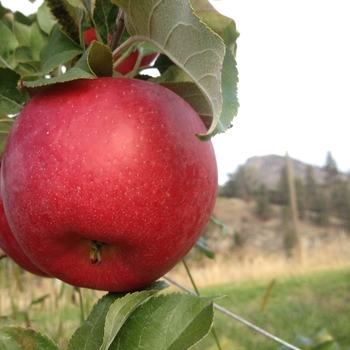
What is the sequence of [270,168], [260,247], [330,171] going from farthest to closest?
[270,168] < [330,171] < [260,247]

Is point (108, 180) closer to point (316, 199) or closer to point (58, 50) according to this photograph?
point (58, 50)

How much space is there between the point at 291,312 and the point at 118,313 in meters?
2.53

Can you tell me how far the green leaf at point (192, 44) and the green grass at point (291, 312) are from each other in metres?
1.48

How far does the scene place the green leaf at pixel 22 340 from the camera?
0.89ft

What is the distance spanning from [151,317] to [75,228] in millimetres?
76

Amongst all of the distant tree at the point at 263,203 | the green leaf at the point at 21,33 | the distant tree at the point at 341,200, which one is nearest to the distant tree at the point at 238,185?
the distant tree at the point at 263,203

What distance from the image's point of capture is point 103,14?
0.36 m

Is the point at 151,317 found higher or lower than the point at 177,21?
lower

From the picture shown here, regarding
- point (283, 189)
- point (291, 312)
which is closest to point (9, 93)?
point (291, 312)

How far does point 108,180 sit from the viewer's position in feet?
0.85

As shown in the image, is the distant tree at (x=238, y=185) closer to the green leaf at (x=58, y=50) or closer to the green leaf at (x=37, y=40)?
the green leaf at (x=37, y=40)

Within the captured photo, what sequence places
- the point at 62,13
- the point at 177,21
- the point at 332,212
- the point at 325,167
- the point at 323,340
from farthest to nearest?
the point at 325,167 < the point at 332,212 < the point at 323,340 < the point at 62,13 < the point at 177,21

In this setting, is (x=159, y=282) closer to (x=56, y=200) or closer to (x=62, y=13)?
(x=56, y=200)

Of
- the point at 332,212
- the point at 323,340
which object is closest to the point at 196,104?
the point at 323,340
